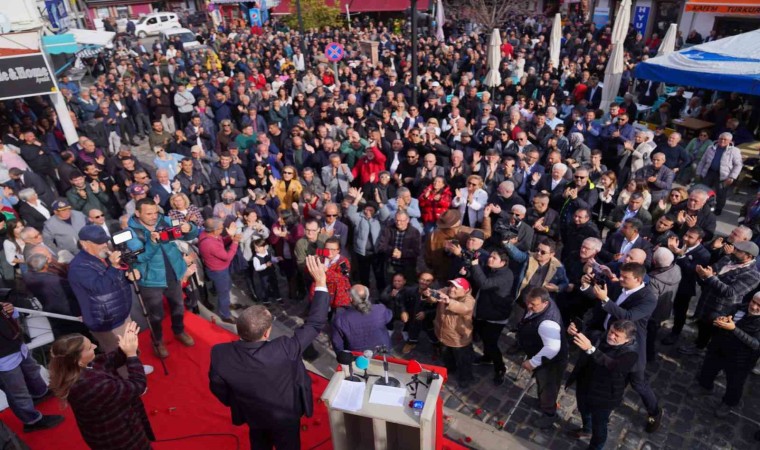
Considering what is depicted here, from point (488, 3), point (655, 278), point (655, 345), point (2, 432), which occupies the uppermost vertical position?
point (488, 3)

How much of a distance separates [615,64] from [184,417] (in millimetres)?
11478

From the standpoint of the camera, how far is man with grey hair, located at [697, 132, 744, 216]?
7.68 metres

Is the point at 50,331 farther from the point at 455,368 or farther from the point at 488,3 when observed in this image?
the point at 488,3

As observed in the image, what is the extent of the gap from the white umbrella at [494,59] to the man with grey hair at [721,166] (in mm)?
6592

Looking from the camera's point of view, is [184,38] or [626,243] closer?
[626,243]

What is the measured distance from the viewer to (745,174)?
366 inches

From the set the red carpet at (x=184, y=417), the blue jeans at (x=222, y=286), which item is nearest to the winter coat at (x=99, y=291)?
the red carpet at (x=184, y=417)

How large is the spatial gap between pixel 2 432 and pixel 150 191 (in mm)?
4248

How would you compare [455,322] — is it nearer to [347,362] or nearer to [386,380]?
[386,380]

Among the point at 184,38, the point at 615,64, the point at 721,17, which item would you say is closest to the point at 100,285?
the point at 615,64

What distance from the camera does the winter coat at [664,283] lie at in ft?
15.9

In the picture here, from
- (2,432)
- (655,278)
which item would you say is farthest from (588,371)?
(2,432)

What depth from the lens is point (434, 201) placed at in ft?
22.3

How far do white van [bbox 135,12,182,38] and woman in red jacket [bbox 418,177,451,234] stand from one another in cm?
3519
